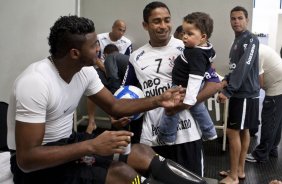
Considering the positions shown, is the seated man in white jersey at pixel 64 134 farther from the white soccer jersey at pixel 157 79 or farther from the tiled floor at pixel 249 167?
the tiled floor at pixel 249 167

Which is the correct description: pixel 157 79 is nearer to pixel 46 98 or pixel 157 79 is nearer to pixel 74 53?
pixel 74 53

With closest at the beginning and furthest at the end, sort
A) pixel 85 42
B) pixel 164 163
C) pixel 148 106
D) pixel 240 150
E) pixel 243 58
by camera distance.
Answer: pixel 85 42
pixel 164 163
pixel 148 106
pixel 243 58
pixel 240 150

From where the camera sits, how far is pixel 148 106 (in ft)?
6.18

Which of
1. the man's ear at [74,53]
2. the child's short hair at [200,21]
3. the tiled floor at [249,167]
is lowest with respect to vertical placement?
the tiled floor at [249,167]

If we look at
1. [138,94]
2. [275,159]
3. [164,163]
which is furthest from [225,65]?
[164,163]

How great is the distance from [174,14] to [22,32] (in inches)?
87.3

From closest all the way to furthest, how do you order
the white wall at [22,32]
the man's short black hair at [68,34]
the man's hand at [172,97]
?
the man's short black hair at [68,34]
the man's hand at [172,97]
the white wall at [22,32]

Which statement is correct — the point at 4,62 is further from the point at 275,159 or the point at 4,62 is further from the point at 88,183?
the point at 275,159

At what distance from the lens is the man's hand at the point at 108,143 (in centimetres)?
143

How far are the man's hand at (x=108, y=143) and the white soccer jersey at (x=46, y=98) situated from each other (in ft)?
0.82

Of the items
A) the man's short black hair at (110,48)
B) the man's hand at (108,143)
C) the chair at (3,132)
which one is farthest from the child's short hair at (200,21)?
the man's short black hair at (110,48)

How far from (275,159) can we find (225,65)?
4.67ft

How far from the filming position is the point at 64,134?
166 cm

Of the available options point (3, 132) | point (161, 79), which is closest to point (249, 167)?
point (161, 79)
